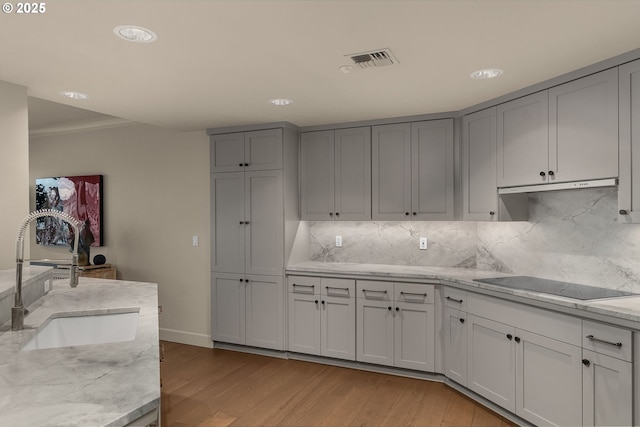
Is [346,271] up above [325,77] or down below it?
below

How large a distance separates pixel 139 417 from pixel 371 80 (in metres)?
2.41

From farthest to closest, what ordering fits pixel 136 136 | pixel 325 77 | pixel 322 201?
pixel 136 136 < pixel 322 201 < pixel 325 77

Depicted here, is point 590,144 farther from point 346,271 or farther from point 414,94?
point 346,271

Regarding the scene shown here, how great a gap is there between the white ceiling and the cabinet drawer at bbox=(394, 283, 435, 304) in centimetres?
158

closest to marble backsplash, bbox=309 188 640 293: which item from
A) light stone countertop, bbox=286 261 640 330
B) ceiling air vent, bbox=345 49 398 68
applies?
light stone countertop, bbox=286 261 640 330

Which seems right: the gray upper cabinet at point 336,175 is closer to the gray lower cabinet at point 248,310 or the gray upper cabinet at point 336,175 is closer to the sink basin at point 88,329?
the gray lower cabinet at point 248,310

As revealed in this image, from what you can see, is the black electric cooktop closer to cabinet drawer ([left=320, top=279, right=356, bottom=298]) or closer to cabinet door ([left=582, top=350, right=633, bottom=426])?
cabinet door ([left=582, top=350, right=633, bottom=426])

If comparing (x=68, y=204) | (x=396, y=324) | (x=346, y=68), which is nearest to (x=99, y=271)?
(x=68, y=204)

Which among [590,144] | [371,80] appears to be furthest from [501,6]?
[590,144]

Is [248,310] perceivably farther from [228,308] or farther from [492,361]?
[492,361]

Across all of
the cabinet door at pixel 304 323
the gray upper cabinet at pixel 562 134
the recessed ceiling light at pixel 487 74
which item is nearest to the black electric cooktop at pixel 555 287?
the gray upper cabinet at pixel 562 134

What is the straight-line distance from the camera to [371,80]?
9.16 feet

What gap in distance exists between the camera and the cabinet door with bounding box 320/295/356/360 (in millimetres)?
3793

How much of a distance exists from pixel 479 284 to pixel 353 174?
164 cm
